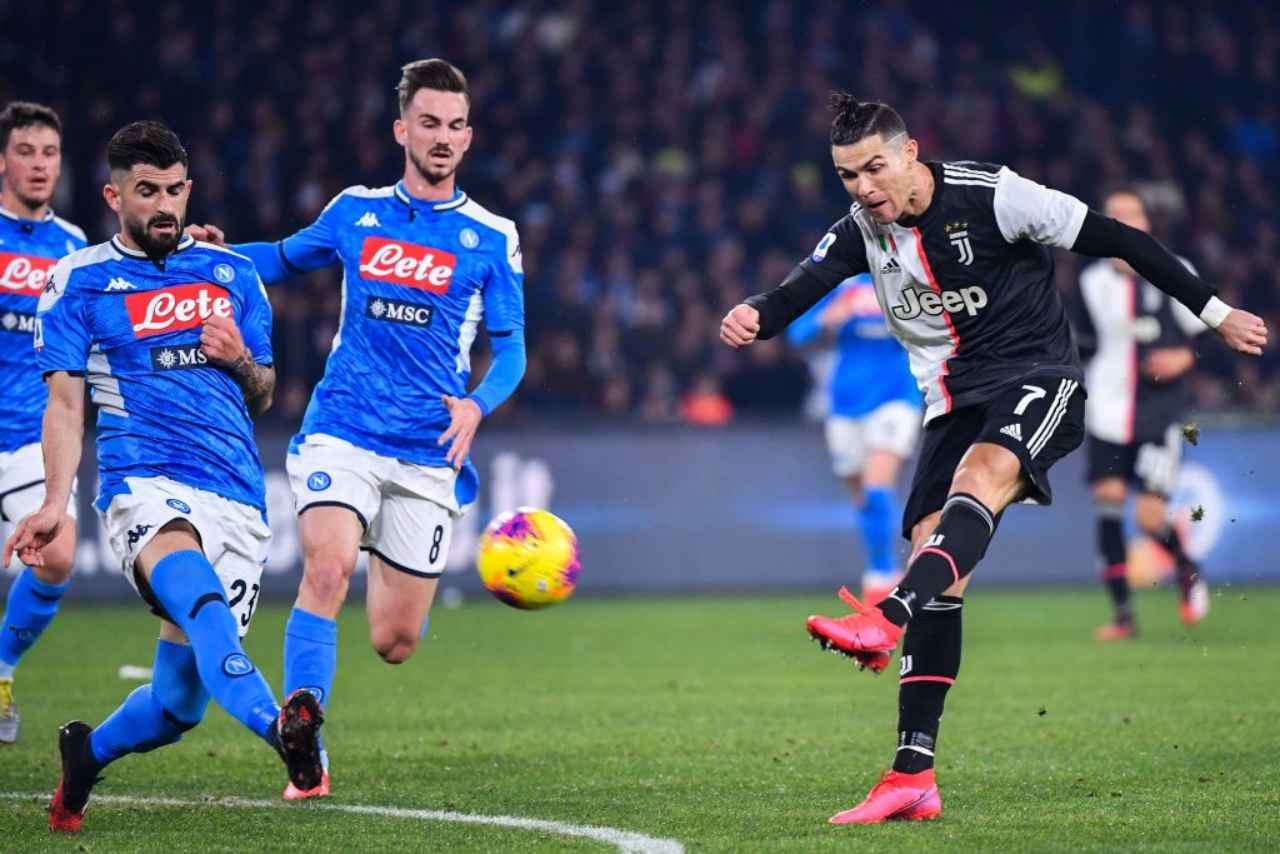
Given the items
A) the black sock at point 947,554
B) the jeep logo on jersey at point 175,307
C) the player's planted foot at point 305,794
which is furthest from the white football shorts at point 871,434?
the jeep logo on jersey at point 175,307

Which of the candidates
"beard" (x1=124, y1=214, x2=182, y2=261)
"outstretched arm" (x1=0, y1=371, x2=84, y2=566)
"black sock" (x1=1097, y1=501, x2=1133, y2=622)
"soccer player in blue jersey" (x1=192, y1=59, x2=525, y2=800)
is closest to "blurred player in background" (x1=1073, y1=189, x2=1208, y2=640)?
"black sock" (x1=1097, y1=501, x2=1133, y2=622)

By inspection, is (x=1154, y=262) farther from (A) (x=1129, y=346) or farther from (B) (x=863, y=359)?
(B) (x=863, y=359)

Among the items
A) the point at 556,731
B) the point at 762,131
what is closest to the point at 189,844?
the point at 556,731

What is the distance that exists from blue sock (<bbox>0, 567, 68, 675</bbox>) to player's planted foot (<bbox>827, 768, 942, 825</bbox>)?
375 centimetres

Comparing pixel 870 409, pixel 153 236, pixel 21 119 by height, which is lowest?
pixel 870 409

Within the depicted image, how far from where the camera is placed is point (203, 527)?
18.5 feet

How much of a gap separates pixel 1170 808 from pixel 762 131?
1495cm

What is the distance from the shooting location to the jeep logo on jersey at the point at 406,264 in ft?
22.6

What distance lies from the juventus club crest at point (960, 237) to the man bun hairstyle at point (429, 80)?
193 centimetres

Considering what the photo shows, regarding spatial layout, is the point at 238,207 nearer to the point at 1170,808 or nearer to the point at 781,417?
the point at 781,417

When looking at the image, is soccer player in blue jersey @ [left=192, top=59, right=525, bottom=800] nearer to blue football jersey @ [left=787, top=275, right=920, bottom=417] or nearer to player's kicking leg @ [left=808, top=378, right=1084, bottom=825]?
player's kicking leg @ [left=808, top=378, right=1084, bottom=825]

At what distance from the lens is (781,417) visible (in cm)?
1555

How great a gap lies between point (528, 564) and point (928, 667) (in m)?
1.67

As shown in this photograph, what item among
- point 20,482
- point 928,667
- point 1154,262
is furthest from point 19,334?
point 1154,262
